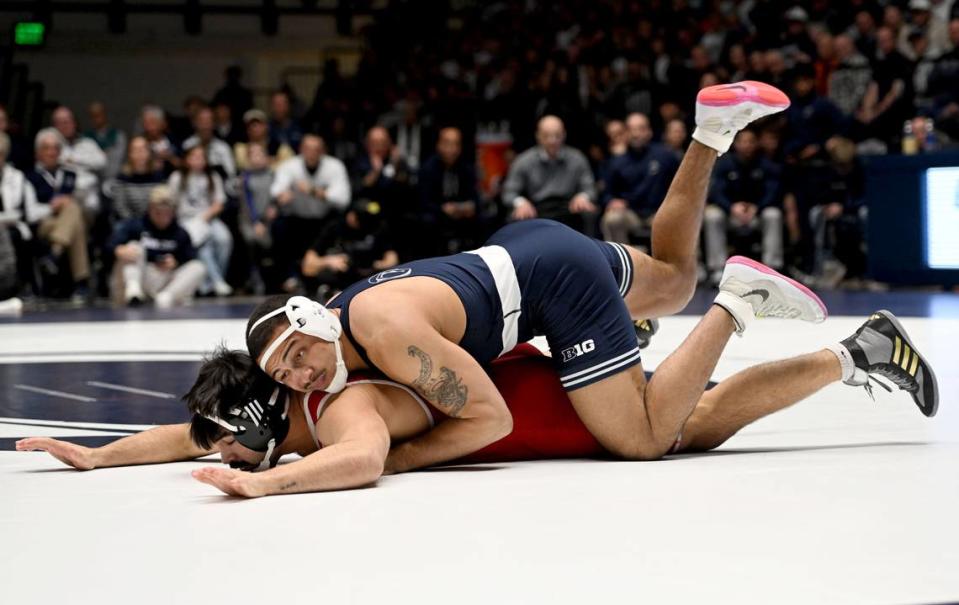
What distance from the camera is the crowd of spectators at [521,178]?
10.0 m

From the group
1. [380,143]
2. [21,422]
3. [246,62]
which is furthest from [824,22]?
[21,422]

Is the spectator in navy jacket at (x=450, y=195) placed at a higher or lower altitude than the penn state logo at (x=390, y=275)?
lower

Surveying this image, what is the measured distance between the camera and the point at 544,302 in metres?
3.20

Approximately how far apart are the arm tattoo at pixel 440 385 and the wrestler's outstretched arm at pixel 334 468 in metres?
0.13

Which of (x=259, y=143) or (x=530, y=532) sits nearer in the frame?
(x=530, y=532)

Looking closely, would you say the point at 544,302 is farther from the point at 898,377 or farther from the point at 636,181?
the point at 636,181

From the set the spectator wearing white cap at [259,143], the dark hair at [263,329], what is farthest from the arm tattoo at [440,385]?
the spectator wearing white cap at [259,143]

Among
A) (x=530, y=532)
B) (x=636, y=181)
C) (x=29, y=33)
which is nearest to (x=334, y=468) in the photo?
(x=530, y=532)

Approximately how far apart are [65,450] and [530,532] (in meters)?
1.36

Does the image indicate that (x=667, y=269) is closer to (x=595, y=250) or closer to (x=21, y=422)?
(x=595, y=250)

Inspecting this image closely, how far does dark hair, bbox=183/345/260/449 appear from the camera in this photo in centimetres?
292

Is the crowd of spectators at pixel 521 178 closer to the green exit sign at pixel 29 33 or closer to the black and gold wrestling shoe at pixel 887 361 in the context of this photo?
the green exit sign at pixel 29 33

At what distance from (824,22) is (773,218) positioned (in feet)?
8.14

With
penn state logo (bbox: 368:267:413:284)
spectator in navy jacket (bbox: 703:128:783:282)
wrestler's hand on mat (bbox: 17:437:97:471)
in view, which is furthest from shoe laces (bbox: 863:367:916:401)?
spectator in navy jacket (bbox: 703:128:783:282)
